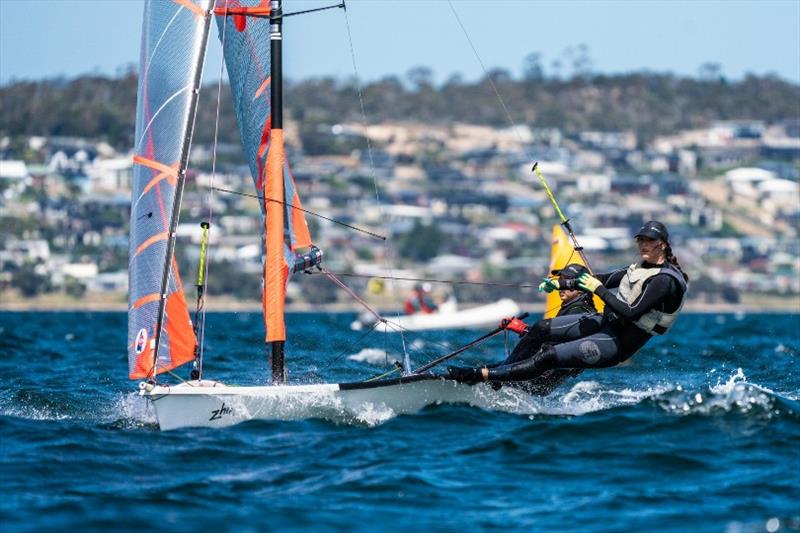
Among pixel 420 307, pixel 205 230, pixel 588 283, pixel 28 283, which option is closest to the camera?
pixel 588 283

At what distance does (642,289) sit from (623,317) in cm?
26

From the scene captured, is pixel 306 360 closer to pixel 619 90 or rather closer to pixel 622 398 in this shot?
pixel 622 398

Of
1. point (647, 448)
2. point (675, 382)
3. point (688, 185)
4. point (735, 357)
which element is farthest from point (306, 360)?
point (688, 185)

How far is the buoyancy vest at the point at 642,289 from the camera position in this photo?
11133 mm

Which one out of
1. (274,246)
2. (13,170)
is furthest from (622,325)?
(13,170)

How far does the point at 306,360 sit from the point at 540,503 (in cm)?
840

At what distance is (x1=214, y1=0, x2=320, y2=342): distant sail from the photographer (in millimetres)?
11633

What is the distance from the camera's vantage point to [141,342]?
37.3ft

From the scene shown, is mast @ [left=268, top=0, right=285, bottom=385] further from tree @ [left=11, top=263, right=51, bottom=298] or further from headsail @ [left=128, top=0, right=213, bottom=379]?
tree @ [left=11, top=263, right=51, bottom=298]

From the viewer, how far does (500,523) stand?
837cm

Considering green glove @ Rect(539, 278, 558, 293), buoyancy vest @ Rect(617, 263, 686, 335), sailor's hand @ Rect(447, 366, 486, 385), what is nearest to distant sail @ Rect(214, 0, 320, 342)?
sailor's hand @ Rect(447, 366, 486, 385)

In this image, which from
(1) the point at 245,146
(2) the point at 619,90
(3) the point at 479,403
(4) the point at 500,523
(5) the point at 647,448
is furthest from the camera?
(2) the point at 619,90

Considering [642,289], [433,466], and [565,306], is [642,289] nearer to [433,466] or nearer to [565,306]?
[565,306]

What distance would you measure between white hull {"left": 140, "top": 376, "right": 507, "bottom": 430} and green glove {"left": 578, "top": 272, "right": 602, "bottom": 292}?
1298 millimetres
